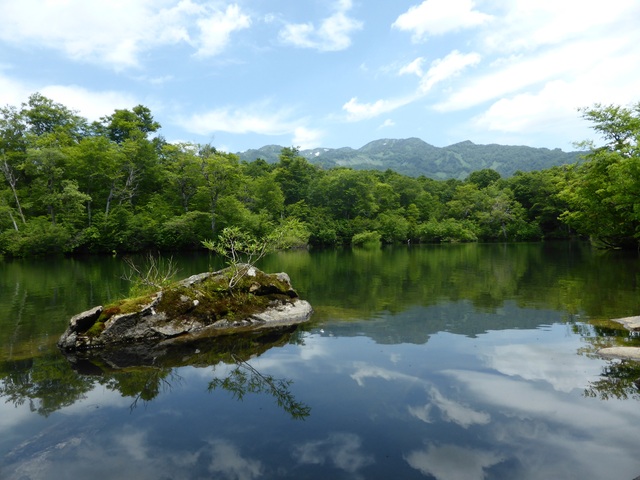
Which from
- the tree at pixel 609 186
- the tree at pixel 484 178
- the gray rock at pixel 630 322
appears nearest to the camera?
the gray rock at pixel 630 322

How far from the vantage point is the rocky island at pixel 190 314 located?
35.3ft

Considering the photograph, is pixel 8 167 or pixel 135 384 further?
pixel 8 167

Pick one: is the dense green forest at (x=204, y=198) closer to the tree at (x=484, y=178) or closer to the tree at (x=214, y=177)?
the tree at (x=214, y=177)

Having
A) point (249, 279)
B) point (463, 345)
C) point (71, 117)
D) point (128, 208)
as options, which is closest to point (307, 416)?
point (463, 345)

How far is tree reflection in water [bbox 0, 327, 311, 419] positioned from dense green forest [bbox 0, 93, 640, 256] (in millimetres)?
18477

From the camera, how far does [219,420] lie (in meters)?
6.42

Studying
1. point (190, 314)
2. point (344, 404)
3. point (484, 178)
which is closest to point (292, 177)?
point (484, 178)

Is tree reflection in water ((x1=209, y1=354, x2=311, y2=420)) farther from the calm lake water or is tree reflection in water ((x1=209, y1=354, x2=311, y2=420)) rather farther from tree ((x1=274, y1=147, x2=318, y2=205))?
tree ((x1=274, y1=147, x2=318, y2=205))

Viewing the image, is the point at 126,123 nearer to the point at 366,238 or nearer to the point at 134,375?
the point at 366,238

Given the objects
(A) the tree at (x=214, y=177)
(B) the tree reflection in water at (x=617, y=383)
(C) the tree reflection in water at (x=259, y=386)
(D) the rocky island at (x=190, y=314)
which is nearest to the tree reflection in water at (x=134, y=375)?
(C) the tree reflection in water at (x=259, y=386)

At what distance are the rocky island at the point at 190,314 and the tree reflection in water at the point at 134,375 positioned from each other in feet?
1.80

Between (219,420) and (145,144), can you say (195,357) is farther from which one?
(145,144)

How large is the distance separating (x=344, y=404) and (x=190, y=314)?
22.4 feet

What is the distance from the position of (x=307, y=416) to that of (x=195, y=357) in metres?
4.26
